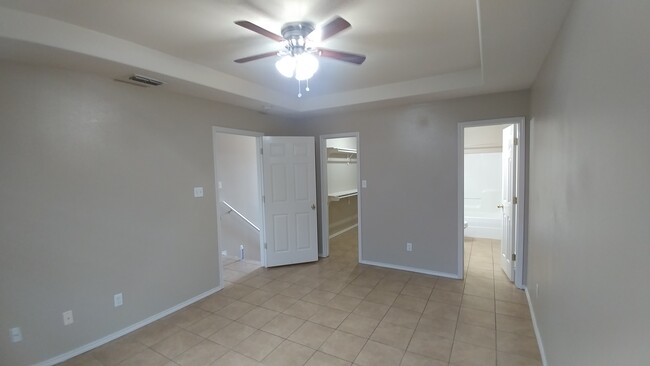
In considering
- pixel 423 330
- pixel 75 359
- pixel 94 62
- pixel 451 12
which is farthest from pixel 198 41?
pixel 423 330

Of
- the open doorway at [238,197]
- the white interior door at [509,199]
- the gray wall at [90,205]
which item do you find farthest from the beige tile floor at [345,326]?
the open doorway at [238,197]

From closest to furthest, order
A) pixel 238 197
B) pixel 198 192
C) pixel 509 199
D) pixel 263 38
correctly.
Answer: pixel 263 38 < pixel 198 192 < pixel 509 199 < pixel 238 197

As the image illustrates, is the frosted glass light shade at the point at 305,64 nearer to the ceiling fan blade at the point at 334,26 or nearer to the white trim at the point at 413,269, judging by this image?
the ceiling fan blade at the point at 334,26

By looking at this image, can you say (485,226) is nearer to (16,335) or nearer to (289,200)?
(289,200)

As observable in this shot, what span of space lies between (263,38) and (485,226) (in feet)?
17.8

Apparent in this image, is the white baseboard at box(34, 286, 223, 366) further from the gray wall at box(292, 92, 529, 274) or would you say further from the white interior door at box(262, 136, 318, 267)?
the gray wall at box(292, 92, 529, 274)

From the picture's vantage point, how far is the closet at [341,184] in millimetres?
6059

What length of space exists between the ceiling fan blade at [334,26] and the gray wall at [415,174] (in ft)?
7.66

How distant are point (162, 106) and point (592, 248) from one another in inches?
137

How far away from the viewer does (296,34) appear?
79.3 inches

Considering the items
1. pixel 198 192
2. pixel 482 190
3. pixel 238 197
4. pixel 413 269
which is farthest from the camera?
pixel 482 190

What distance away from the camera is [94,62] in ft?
7.13

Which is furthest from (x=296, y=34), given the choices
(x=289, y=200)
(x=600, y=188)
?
(x=289, y=200)

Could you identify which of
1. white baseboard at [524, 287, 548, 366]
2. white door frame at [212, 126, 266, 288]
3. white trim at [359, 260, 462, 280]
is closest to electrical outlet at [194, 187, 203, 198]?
white door frame at [212, 126, 266, 288]
